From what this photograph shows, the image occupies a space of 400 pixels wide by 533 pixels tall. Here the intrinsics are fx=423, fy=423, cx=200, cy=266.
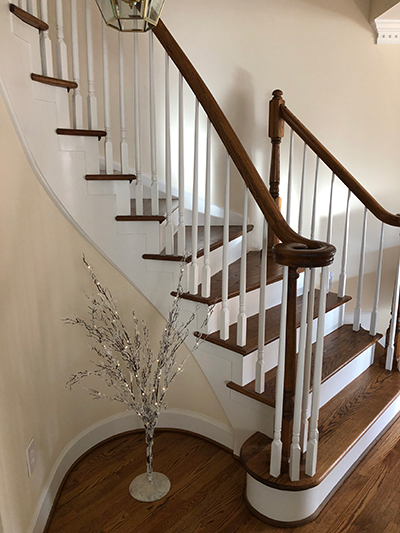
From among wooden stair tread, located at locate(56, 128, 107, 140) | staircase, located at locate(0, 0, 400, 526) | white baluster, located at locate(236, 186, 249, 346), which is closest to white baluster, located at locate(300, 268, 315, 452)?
staircase, located at locate(0, 0, 400, 526)

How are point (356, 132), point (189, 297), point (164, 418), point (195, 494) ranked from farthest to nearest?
point (356, 132), point (164, 418), point (189, 297), point (195, 494)

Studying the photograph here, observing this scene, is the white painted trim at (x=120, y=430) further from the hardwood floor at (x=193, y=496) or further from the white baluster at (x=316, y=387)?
the white baluster at (x=316, y=387)

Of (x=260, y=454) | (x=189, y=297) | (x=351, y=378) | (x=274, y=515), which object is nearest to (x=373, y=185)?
(x=351, y=378)

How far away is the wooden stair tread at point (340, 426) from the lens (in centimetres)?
175

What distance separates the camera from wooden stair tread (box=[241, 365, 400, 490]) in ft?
5.73

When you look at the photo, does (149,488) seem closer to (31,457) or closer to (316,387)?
(31,457)

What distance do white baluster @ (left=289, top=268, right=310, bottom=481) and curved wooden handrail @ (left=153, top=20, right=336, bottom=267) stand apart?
0.14 m

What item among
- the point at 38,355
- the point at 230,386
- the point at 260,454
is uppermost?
the point at 38,355

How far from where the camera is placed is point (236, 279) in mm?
2396

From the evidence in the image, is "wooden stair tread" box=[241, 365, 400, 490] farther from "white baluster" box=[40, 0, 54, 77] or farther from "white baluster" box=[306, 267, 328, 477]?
"white baluster" box=[40, 0, 54, 77]

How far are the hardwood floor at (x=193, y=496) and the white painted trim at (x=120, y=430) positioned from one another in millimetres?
52

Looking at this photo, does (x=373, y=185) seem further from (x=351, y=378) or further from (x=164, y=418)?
(x=164, y=418)

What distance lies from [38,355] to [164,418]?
37.1 inches

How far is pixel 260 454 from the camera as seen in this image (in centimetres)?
188
